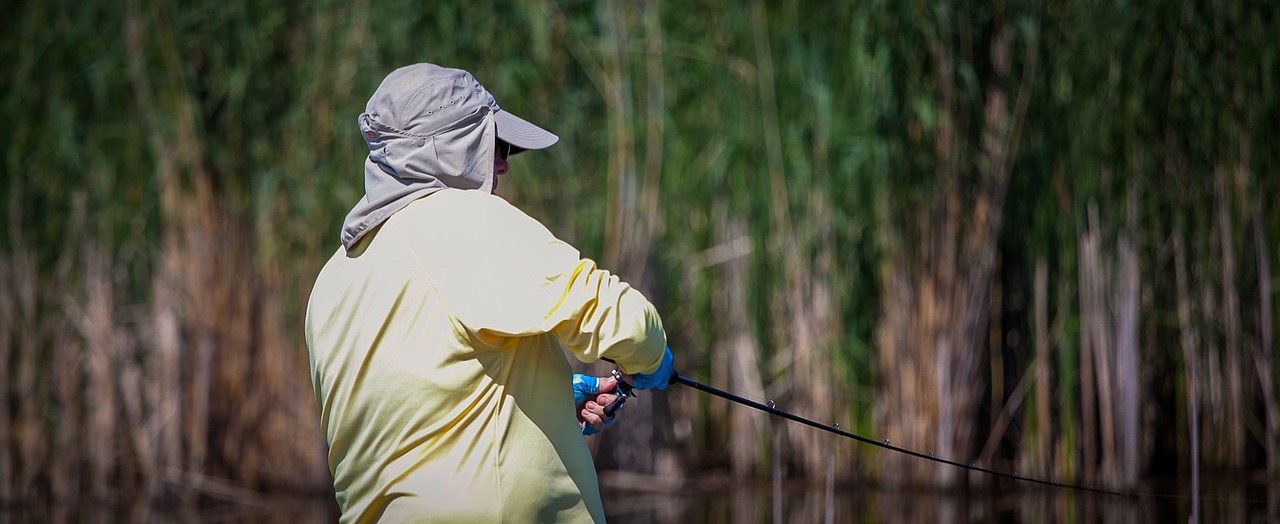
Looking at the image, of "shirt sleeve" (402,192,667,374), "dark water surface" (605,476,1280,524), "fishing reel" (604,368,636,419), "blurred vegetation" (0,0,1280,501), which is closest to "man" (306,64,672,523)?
"shirt sleeve" (402,192,667,374)

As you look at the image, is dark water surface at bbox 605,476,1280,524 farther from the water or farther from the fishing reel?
the fishing reel

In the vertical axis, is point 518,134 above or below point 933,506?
above

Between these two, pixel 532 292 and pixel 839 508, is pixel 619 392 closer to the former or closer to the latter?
pixel 532 292

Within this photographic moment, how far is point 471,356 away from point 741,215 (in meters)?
3.49

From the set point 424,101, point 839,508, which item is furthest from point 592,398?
point 839,508

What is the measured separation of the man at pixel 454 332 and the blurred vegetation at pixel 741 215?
3033 millimetres

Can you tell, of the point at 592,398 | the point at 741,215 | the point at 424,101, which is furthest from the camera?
the point at 741,215

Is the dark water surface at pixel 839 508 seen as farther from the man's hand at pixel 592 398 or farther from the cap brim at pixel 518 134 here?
the cap brim at pixel 518 134

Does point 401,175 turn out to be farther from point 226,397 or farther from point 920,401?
point 226,397

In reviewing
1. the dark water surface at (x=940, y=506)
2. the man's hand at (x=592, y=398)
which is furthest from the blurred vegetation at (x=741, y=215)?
the man's hand at (x=592, y=398)

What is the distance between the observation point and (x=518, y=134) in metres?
1.98

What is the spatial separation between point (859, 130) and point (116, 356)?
2.92 m

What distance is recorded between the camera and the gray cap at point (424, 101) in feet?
6.18

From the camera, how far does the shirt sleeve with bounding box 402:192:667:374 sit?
1.75 metres
